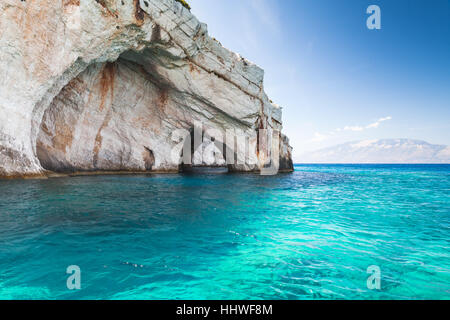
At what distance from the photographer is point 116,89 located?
2138 centimetres

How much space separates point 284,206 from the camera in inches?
355

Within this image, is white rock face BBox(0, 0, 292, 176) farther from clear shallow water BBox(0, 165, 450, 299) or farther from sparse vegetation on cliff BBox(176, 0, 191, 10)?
clear shallow water BBox(0, 165, 450, 299)

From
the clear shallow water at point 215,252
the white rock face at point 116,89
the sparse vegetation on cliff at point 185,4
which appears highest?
the sparse vegetation on cliff at point 185,4

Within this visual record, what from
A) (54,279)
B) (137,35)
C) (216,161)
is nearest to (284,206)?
(54,279)

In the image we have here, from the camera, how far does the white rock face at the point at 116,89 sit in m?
13.4

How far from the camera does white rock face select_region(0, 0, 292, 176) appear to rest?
13383 millimetres

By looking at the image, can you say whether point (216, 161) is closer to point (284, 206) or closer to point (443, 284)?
point (284, 206)

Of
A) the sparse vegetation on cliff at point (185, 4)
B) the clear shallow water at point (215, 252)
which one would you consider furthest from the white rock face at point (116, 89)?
the clear shallow water at point (215, 252)

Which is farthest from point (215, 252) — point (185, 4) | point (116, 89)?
point (116, 89)

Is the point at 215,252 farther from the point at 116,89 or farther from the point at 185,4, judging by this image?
the point at 116,89

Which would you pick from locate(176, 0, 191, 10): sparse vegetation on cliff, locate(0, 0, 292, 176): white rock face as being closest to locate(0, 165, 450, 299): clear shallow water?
locate(0, 0, 292, 176): white rock face

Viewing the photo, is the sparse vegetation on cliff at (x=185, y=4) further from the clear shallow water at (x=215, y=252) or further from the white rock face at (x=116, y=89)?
the clear shallow water at (x=215, y=252)

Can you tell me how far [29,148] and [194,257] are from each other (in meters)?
15.1

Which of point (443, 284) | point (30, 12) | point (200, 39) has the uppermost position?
point (200, 39)
